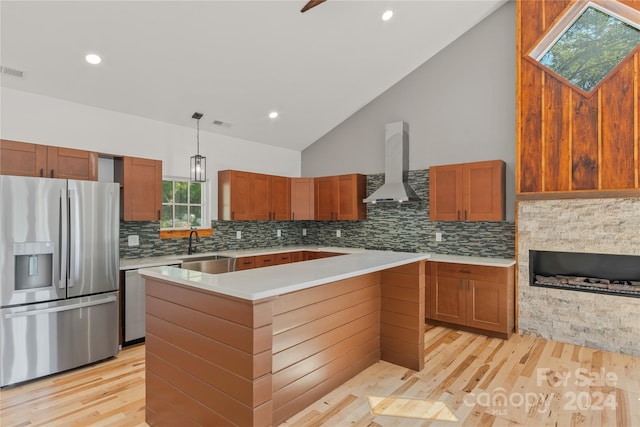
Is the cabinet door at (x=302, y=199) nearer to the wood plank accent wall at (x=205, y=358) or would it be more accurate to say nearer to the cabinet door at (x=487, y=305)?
the cabinet door at (x=487, y=305)

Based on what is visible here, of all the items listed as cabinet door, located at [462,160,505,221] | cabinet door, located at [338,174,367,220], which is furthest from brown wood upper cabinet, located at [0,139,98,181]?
cabinet door, located at [462,160,505,221]

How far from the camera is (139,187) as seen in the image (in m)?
4.07

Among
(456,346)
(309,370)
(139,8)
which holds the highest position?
(139,8)

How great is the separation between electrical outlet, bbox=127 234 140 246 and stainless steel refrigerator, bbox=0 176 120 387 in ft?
2.54

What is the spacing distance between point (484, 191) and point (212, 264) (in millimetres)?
3596

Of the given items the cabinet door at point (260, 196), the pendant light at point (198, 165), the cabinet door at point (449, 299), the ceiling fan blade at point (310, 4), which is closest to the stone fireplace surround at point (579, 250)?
the cabinet door at point (449, 299)

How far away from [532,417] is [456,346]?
1358mm

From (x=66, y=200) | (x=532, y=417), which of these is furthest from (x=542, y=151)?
(x=66, y=200)

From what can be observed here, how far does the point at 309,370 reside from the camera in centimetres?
252

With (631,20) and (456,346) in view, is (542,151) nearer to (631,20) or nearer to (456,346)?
(631,20)

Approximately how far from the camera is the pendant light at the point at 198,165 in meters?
4.57

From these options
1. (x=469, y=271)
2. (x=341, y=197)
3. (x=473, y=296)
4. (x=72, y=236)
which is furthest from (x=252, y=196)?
(x=473, y=296)

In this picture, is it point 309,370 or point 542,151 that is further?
point 542,151

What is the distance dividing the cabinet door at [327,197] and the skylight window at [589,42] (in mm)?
3212
